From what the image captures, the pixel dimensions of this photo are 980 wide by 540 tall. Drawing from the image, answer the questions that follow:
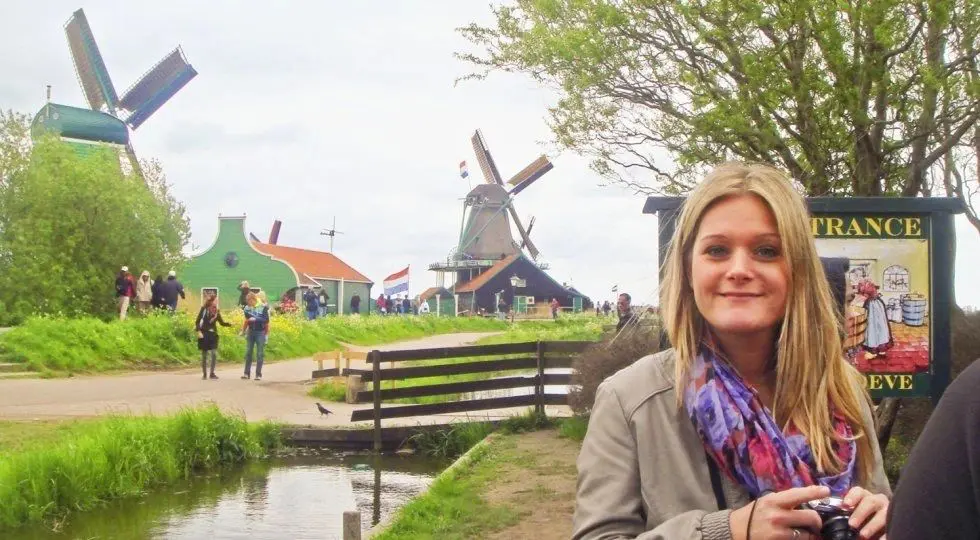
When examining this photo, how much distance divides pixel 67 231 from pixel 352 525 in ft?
93.5

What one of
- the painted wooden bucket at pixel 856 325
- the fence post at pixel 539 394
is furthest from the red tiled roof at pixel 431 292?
the painted wooden bucket at pixel 856 325

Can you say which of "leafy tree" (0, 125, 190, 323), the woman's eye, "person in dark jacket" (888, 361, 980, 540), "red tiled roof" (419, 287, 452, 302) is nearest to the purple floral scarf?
the woman's eye

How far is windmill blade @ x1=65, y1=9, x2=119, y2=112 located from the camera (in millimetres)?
60719

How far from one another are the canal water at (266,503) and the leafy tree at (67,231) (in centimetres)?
1873

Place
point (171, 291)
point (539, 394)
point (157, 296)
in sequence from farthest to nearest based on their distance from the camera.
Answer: point (157, 296)
point (171, 291)
point (539, 394)

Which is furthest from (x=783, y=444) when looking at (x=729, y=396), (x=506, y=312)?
(x=506, y=312)

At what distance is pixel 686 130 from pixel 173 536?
22.3ft

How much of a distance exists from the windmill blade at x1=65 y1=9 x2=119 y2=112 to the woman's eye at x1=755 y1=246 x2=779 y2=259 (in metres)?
63.4

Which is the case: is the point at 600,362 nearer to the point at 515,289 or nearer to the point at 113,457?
the point at 113,457

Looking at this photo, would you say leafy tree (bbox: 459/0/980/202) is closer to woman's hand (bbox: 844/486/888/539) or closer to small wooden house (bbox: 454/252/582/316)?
woman's hand (bbox: 844/486/888/539)

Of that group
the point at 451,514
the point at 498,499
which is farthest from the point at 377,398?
the point at 451,514

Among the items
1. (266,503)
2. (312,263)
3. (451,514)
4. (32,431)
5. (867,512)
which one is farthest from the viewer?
(312,263)

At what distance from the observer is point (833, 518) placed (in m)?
1.72

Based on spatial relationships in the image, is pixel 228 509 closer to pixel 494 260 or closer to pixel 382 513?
pixel 382 513
